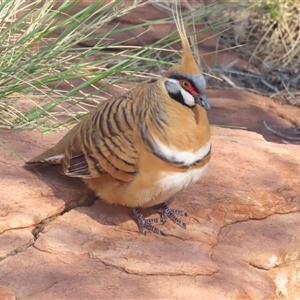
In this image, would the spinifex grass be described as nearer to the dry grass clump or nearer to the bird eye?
the bird eye

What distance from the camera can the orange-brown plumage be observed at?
296 cm

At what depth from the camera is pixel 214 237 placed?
126 inches

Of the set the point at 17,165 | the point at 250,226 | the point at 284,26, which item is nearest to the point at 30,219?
the point at 17,165

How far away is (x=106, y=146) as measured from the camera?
315cm

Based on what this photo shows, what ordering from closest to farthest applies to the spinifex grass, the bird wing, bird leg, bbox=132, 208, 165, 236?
the bird wing
bird leg, bbox=132, 208, 165, 236
the spinifex grass

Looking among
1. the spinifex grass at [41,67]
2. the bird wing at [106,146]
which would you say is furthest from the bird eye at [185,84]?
the spinifex grass at [41,67]

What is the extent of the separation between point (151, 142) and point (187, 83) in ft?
1.02

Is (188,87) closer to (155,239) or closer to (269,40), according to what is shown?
(155,239)

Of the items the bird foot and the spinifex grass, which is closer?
the bird foot

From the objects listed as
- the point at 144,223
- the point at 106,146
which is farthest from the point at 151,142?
the point at 144,223

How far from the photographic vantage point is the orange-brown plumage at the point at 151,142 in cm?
296

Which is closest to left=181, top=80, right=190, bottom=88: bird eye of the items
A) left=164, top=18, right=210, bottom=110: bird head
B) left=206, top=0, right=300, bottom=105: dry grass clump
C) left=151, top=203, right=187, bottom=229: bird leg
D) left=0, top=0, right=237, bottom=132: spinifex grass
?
left=164, top=18, right=210, bottom=110: bird head

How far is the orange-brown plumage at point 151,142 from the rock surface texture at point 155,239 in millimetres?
187

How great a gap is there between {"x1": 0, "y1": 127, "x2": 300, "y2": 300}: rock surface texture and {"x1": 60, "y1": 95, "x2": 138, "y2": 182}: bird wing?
0.22 metres
